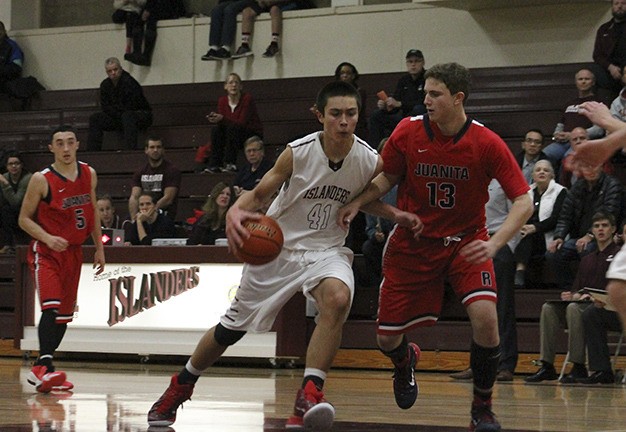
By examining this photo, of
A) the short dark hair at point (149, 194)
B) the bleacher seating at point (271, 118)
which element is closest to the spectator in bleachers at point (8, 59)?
the bleacher seating at point (271, 118)

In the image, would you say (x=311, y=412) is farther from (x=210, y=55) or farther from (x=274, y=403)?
(x=210, y=55)

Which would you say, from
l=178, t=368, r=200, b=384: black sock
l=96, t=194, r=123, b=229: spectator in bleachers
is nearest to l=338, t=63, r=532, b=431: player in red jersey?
l=178, t=368, r=200, b=384: black sock

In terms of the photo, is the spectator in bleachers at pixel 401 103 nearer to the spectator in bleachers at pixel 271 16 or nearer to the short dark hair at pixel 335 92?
the spectator in bleachers at pixel 271 16

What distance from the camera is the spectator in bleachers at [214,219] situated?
11.1 m

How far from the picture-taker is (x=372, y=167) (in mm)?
5562

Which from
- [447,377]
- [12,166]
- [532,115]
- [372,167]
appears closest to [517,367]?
[447,377]

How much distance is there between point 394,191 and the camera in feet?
34.3

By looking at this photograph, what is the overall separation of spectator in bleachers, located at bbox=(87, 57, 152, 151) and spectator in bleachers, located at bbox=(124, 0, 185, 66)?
5.21 feet

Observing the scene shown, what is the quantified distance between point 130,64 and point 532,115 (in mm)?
6394

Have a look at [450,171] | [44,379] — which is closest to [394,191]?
[44,379]

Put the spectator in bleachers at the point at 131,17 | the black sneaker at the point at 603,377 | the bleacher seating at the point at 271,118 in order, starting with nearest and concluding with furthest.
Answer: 1. the black sneaker at the point at 603,377
2. the bleacher seating at the point at 271,118
3. the spectator in bleachers at the point at 131,17

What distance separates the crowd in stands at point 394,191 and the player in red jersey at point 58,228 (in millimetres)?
2376

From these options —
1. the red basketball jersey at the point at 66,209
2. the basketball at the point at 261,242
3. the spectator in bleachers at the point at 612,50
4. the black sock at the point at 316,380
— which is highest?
the spectator in bleachers at the point at 612,50

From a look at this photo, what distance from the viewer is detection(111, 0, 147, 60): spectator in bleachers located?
51.6ft
